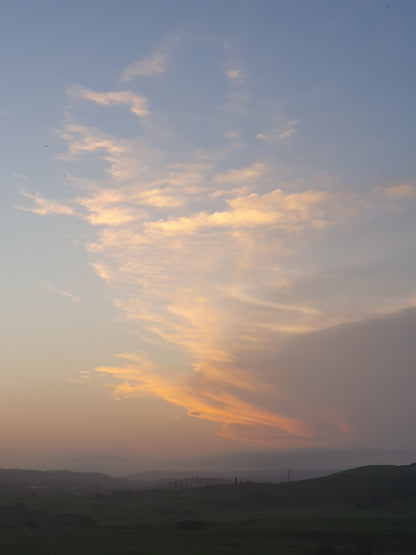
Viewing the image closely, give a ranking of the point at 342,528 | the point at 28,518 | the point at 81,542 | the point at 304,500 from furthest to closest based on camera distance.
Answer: the point at 304,500 < the point at 28,518 < the point at 342,528 < the point at 81,542

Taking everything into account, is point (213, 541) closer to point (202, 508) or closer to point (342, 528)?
point (342, 528)

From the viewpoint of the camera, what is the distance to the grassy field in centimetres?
10050

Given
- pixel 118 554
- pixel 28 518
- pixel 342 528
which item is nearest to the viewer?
pixel 118 554

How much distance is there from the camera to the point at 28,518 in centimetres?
14875

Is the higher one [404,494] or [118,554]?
[404,494]

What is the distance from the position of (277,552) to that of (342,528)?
3731cm

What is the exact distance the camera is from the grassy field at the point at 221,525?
330 feet

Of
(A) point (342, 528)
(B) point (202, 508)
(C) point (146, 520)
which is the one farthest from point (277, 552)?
(B) point (202, 508)

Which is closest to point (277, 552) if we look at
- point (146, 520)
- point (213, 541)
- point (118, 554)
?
point (213, 541)

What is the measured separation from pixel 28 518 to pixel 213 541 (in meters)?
63.8

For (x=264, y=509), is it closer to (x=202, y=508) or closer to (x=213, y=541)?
(x=202, y=508)

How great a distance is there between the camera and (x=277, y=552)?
94.2 meters

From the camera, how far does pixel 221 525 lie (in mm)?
136750

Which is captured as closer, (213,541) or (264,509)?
(213,541)
